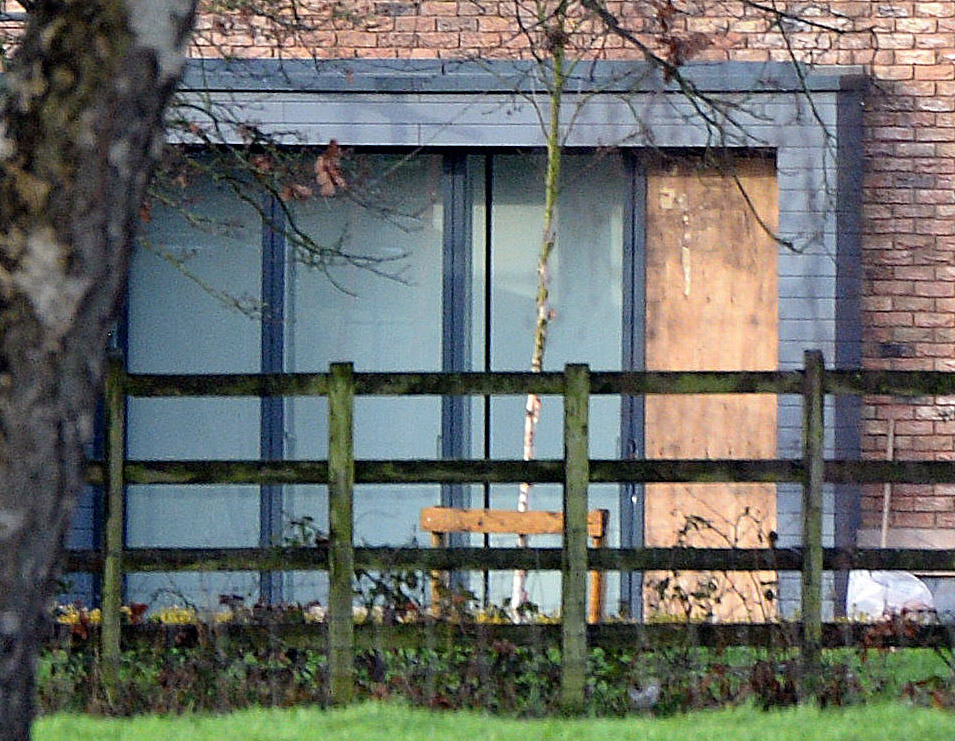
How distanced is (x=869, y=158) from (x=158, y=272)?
473 centimetres

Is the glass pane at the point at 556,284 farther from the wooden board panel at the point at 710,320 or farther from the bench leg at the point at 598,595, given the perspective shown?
the bench leg at the point at 598,595

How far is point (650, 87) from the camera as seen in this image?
33.7ft

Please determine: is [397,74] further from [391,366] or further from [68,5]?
[68,5]

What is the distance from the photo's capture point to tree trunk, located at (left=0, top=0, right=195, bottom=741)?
331cm

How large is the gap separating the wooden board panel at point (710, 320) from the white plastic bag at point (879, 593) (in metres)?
1.01

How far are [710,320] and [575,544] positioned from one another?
4262mm

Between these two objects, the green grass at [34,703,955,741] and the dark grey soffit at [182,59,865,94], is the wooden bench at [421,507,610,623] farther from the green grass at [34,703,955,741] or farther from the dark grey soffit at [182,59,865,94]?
the dark grey soffit at [182,59,865,94]

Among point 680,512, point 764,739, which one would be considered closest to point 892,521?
point 680,512

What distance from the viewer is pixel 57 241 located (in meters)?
3.30

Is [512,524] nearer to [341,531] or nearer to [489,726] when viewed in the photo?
[341,531]

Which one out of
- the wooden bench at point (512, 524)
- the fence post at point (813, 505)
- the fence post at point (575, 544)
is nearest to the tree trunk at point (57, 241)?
the fence post at point (575, 544)

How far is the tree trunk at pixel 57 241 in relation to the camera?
10.8 ft

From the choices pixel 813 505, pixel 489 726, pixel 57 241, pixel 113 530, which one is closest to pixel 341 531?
pixel 113 530

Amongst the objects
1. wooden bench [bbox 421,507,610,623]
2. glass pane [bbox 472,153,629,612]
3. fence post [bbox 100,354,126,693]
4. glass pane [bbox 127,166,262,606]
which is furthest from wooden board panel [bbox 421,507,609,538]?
fence post [bbox 100,354,126,693]
